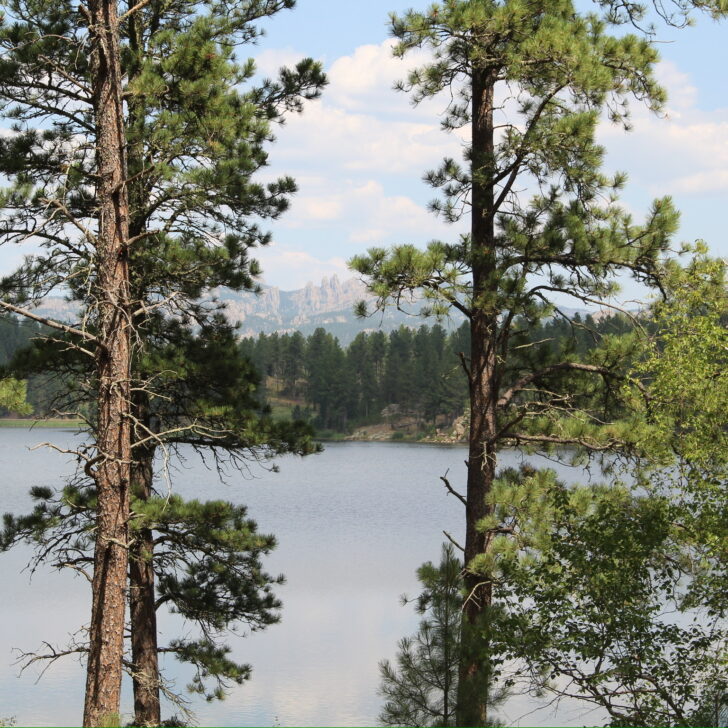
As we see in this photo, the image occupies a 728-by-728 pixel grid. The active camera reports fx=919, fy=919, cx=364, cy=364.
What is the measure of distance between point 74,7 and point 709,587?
8.89 m

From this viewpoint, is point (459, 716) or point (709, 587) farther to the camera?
point (459, 716)

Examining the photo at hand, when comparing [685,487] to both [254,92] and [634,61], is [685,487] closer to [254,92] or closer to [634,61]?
[634,61]

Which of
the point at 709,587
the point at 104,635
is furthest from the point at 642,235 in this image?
the point at 104,635

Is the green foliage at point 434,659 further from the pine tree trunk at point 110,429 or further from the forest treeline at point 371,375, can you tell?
the forest treeline at point 371,375

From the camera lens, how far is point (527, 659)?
26.2 ft

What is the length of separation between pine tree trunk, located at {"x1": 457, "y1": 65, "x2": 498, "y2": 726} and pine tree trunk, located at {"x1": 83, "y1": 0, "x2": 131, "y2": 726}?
128 inches

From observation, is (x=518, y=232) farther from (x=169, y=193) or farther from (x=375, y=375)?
(x=375, y=375)

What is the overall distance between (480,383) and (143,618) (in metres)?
4.64

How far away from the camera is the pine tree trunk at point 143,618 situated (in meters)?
10.2

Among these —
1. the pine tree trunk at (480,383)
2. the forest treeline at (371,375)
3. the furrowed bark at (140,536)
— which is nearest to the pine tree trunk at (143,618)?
the furrowed bark at (140,536)

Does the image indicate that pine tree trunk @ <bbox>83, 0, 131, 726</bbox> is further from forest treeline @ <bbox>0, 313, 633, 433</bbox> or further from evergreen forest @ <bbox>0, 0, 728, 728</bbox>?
forest treeline @ <bbox>0, 313, 633, 433</bbox>

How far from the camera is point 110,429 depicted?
784 centimetres

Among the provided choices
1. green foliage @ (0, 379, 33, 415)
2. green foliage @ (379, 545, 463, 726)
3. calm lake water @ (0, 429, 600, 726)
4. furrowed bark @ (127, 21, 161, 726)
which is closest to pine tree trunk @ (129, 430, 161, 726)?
furrowed bark @ (127, 21, 161, 726)

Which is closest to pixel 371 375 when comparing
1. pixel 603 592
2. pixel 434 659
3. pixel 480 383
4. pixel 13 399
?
pixel 480 383
